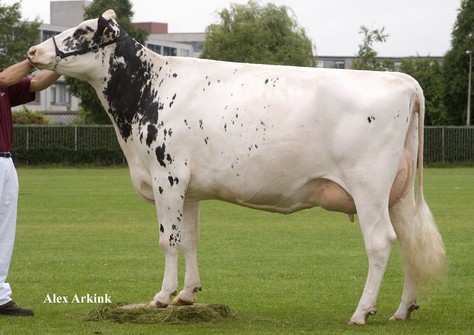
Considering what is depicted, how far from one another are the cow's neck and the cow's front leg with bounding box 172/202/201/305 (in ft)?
3.49

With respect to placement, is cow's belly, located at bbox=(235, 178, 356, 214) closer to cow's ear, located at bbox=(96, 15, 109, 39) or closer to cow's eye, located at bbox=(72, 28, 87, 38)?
cow's ear, located at bbox=(96, 15, 109, 39)

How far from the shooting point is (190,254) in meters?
11.9

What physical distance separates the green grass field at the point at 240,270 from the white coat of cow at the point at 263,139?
2.54ft

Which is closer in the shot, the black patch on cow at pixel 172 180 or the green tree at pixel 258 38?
the black patch on cow at pixel 172 180

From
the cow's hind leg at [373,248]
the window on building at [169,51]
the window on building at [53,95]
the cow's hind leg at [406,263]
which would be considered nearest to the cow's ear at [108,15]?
the cow's hind leg at [373,248]

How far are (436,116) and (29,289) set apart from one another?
74.9 metres

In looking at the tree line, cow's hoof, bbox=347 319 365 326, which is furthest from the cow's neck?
the tree line

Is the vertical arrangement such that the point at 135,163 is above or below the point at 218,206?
above

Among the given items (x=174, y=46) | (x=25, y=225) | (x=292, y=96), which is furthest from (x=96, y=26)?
(x=174, y=46)

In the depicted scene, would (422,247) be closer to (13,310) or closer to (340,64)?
(13,310)

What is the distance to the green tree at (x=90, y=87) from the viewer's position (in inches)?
3329

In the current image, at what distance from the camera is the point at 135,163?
38.3 feet

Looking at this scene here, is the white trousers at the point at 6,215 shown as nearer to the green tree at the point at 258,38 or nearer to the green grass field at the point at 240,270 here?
the green grass field at the point at 240,270

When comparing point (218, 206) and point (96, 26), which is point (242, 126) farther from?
point (218, 206)
